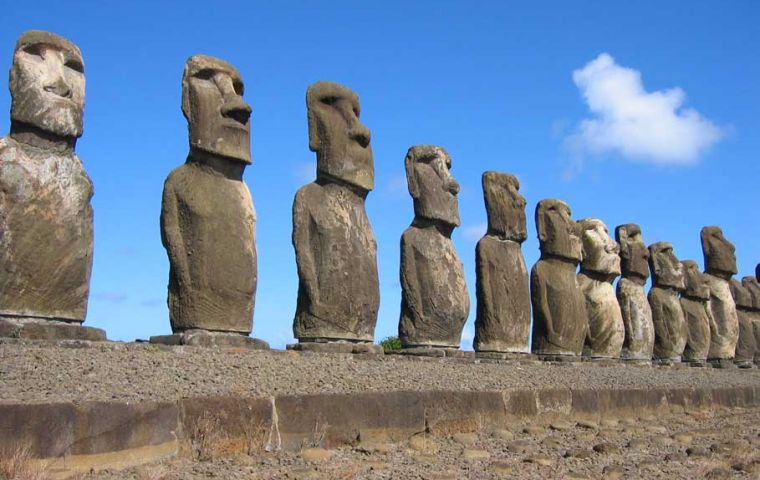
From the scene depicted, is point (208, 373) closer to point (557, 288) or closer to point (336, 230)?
point (336, 230)

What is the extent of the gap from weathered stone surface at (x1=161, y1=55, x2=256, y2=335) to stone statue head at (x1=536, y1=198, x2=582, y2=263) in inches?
242

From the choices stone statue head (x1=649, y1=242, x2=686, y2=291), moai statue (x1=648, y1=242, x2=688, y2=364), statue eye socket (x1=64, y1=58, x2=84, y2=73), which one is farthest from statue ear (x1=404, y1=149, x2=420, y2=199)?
stone statue head (x1=649, y1=242, x2=686, y2=291)

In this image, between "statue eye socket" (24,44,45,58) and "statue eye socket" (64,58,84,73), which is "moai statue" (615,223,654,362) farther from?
"statue eye socket" (24,44,45,58)

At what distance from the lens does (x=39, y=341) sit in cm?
673

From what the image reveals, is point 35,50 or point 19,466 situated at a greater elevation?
point 35,50

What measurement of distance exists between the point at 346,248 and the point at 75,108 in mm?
3210

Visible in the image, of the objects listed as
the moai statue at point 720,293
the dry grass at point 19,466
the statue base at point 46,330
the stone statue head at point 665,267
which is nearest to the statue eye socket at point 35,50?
the statue base at point 46,330

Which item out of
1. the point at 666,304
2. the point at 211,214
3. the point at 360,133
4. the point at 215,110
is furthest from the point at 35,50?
the point at 666,304

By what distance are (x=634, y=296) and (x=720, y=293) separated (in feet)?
14.1

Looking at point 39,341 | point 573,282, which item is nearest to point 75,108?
point 39,341

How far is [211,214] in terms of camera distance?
852cm

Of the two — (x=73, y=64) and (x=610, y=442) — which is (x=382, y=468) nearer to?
(x=610, y=442)

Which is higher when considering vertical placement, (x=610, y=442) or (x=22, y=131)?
(x=22, y=131)

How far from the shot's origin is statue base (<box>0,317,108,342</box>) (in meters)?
6.89
